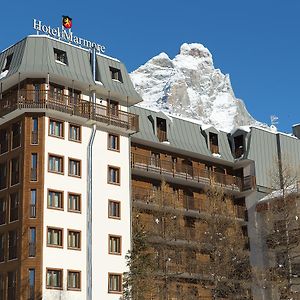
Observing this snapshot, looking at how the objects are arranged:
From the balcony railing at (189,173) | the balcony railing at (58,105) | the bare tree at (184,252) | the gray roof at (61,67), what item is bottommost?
the bare tree at (184,252)

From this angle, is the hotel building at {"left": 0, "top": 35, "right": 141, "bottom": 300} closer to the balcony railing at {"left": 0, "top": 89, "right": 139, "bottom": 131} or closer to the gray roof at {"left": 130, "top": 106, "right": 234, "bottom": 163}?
the balcony railing at {"left": 0, "top": 89, "right": 139, "bottom": 131}

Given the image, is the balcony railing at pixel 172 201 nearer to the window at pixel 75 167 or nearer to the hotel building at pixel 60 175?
the hotel building at pixel 60 175

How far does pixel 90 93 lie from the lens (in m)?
70.0

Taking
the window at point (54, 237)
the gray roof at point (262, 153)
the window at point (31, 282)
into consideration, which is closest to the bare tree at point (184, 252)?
the window at point (54, 237)

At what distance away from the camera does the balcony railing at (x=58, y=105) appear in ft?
215

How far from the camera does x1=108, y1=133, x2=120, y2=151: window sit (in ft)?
229

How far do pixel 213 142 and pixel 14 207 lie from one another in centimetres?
2836

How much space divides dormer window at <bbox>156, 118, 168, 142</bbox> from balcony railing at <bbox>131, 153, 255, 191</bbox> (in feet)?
8.20

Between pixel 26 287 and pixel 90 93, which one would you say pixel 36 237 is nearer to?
pixel 26 287

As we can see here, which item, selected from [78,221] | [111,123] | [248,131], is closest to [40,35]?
[111,123]

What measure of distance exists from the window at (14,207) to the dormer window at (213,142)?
27.0m

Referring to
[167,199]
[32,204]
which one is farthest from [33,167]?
[167,199]

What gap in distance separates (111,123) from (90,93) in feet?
11.5

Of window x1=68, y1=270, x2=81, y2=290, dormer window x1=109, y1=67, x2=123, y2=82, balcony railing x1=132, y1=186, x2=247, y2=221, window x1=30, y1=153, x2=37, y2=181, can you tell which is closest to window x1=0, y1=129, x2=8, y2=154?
window x1=30, y1=153, x2=37, y2=181
